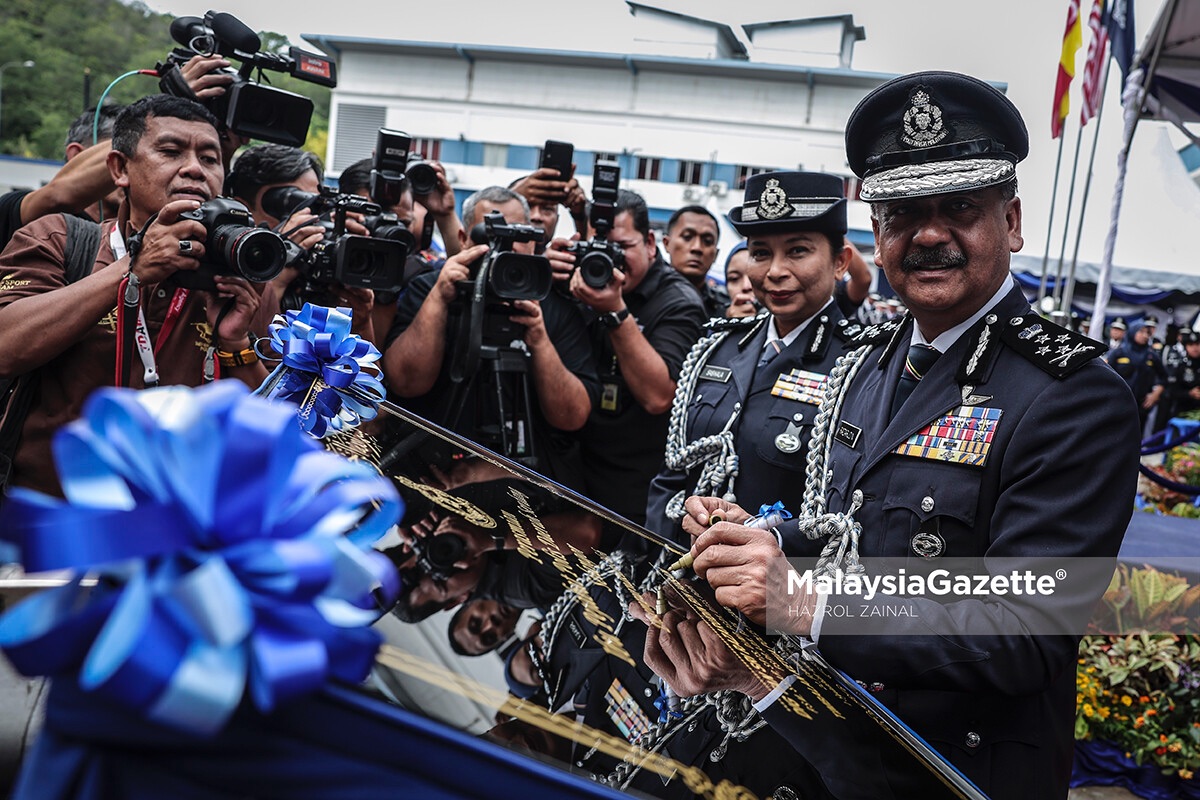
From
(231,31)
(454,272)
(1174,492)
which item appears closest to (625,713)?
(454,272)

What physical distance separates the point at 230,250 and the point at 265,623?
1.81m

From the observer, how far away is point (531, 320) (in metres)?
3.30

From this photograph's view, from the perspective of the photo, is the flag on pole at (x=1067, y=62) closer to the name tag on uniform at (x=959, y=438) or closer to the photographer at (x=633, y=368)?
the photographer at (x=633, y=368)

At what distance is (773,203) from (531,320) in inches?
36.0

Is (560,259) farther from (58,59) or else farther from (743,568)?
(58,59)

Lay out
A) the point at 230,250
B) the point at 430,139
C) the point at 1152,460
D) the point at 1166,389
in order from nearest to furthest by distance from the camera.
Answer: the point at 230,250 → the point at 1152,460 → the point at 1166,389 → the point at 430,139

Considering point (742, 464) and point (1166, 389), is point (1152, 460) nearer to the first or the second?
point (1166, 389)

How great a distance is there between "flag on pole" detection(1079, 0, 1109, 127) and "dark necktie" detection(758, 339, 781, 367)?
5695 mm

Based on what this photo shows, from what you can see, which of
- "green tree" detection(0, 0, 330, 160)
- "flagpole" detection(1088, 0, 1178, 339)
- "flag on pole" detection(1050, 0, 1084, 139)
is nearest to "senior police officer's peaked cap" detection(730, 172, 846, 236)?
"flagpole" detection(1088, 0, 1178, 339)

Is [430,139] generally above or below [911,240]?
above

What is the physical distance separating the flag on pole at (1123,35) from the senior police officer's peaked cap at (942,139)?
201 inches

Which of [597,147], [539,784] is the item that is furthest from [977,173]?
[597,147]

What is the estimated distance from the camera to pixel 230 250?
2.18 metres
